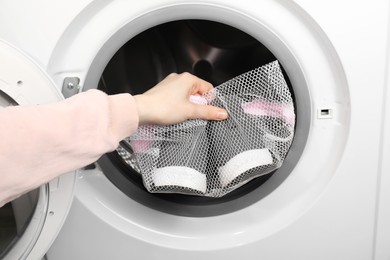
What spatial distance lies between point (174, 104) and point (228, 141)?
13cm

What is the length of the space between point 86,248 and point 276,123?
42 cm

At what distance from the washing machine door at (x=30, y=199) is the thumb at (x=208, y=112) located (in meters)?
0.22

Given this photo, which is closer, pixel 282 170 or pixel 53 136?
pixel 53 136

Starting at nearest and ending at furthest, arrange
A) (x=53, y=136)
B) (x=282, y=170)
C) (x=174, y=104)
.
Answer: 1. (x=53, y=136)
2. (x=174, y=104)
3. (x=282, y=170)

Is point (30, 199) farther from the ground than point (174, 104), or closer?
closer

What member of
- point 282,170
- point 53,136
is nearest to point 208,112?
point 282,170

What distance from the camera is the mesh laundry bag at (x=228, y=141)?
0.81 metres

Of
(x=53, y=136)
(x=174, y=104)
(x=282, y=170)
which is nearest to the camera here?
(x=53, y=136)

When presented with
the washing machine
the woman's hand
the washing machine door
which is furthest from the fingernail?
the washing machine door

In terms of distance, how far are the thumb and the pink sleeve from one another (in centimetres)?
18

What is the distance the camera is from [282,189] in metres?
0.88

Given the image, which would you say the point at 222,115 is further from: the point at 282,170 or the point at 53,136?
the point at 53,136

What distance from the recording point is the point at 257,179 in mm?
899

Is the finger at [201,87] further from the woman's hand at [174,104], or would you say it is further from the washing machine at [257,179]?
the washing machine at [257,179]
